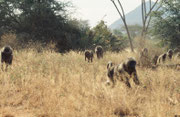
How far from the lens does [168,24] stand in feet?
50.5

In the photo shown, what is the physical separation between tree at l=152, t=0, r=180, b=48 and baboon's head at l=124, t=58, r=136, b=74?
11483mm

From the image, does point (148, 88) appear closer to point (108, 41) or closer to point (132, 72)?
point (132, 72)

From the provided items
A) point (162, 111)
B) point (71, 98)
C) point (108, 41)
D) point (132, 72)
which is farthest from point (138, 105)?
point (108, 41)

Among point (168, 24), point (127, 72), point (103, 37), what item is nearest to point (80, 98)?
point (127, 72)

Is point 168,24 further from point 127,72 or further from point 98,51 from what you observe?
point 127,72

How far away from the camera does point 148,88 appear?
5.22 metres

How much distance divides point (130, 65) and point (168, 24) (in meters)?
12.1

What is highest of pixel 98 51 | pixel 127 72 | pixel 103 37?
pixel 103 37

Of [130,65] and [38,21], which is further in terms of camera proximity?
[38,21]

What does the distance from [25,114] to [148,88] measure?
3065 millimetres

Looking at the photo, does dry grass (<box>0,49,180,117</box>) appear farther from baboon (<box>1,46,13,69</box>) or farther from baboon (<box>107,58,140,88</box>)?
baboon (<box>1,46,13,69</box>)

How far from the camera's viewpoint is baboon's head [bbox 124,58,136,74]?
4730 millimetres

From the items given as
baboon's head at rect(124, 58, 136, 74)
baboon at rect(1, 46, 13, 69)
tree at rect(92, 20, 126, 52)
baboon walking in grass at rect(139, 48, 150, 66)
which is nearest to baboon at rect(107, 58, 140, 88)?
baboon's head at rect(124, 58, 136, 74)

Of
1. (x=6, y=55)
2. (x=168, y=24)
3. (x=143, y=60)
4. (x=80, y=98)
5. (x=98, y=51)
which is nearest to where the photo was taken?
(x=80, y=98)
